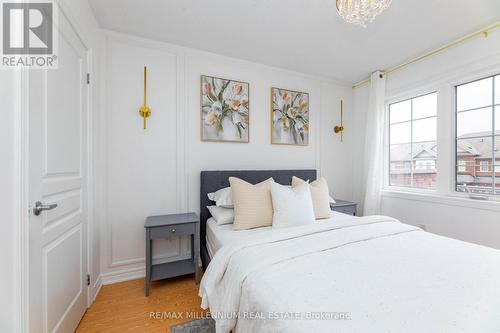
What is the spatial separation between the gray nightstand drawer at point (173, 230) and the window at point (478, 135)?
295 cm

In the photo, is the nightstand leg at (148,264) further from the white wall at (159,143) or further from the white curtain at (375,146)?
the white curtain at (375,146)

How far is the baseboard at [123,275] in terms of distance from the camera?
80.3 inches

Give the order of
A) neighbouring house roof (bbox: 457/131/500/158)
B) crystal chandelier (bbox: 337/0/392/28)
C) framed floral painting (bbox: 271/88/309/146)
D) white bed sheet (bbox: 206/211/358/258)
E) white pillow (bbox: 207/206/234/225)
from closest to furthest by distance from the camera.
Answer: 1. crystal chandelier (bbox: 337/0/392/28)
2. white bed sheet (bbox: 206/211/358/258)
3. white pillow (bbox: 207/206/234/225)
4. neighbouring house roof (bbox: 457/131/500/158)
5. framed floral painting (bbox: 271/88/309/146)

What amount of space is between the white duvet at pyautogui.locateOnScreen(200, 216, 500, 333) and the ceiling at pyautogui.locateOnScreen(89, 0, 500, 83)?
188 cm

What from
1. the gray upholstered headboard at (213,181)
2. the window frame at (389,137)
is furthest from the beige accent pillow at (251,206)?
the window frame at (389,137)

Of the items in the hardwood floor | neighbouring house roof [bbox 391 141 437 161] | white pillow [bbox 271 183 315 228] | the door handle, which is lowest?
the hardwood floor

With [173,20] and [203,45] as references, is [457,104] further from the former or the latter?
[173,20]

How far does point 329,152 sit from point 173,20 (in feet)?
8.63

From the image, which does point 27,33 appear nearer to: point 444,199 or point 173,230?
point 173,230

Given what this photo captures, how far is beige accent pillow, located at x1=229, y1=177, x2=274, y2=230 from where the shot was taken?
1854 mm

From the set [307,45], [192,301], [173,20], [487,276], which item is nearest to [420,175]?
[487,276]

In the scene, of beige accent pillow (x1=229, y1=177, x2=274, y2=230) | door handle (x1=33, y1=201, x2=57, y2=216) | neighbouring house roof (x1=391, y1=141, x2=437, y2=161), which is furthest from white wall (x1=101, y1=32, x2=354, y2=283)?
neighbouring house roof (x1=391, y1=141, x2=437, y2=161)

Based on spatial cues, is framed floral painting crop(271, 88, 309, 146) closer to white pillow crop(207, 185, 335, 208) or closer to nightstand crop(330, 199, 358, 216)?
nightstand crop(330, 199, 358, 216)

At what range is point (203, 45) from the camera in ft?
7.63
